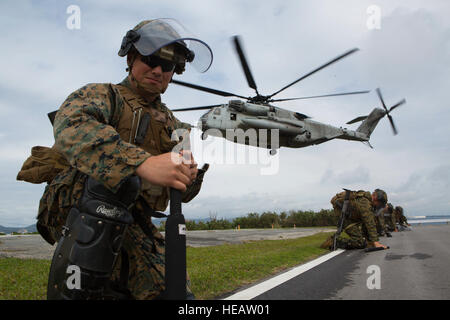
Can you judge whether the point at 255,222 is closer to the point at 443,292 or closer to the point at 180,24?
the point at 443,292

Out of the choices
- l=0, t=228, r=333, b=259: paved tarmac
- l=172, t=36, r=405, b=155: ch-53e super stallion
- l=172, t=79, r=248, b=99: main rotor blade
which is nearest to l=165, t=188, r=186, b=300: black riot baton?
l=0, t=228, r=333, b=259: paved tarmac

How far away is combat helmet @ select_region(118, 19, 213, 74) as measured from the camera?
6.34 feet

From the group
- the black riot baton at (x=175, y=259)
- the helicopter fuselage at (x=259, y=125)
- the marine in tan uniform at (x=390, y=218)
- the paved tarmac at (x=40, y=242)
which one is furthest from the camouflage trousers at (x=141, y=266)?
the marine in tan uniform at (x=390, y=218)

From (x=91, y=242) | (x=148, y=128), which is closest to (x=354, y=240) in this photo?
(x=148, y=128)

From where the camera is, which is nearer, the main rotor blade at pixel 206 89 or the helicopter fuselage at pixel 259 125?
the main rotor blade at pixel 206 89

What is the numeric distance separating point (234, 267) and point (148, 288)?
3.54 meters

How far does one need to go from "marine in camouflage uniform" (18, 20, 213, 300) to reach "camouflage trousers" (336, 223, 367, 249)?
746 centimetres

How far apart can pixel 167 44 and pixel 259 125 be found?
1451cm

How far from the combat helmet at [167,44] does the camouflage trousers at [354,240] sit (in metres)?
7.80

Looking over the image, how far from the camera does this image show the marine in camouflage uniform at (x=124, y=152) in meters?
1.46

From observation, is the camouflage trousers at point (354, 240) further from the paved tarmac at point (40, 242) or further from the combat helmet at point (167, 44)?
the combat helmet at point (167, 44)

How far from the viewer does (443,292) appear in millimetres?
3631

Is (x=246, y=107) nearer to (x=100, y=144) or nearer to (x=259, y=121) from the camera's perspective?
(x=259, y=121)

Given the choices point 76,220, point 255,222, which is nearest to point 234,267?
point 76,220
